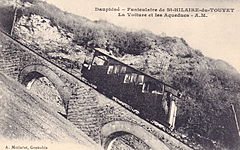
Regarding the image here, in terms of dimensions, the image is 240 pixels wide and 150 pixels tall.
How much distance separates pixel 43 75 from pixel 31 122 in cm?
33

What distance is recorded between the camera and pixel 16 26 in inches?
133

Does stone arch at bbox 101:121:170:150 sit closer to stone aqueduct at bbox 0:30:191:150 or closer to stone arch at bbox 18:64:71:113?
stone aqueduct at bbox 0:30:191:150

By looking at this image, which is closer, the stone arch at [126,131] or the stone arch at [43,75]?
the stone arch at [126,131]

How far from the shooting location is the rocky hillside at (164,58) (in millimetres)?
3025

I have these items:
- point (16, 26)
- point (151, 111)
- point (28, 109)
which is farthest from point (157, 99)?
point (16, 26)

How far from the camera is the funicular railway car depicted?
306cm

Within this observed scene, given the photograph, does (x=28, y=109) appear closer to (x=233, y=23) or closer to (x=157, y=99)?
(x=157, y=99)

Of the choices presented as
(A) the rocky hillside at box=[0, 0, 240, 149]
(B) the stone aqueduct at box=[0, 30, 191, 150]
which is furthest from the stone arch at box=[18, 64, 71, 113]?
(A) the rocky hillside at box=[0, 0, 240, 149]

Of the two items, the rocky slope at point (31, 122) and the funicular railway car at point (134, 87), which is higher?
the funicular railway car at point (134, 87)

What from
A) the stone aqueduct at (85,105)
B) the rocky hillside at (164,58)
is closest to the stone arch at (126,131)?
the stone aqueduct at (85,105)

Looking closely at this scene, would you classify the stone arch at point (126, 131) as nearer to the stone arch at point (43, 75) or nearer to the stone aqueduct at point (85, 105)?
the stone aqueduct at point (85, 105)

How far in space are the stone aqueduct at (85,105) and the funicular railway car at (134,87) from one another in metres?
0.06

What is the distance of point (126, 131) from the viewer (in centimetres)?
313

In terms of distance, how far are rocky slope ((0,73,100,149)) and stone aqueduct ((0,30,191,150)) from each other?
59mm
